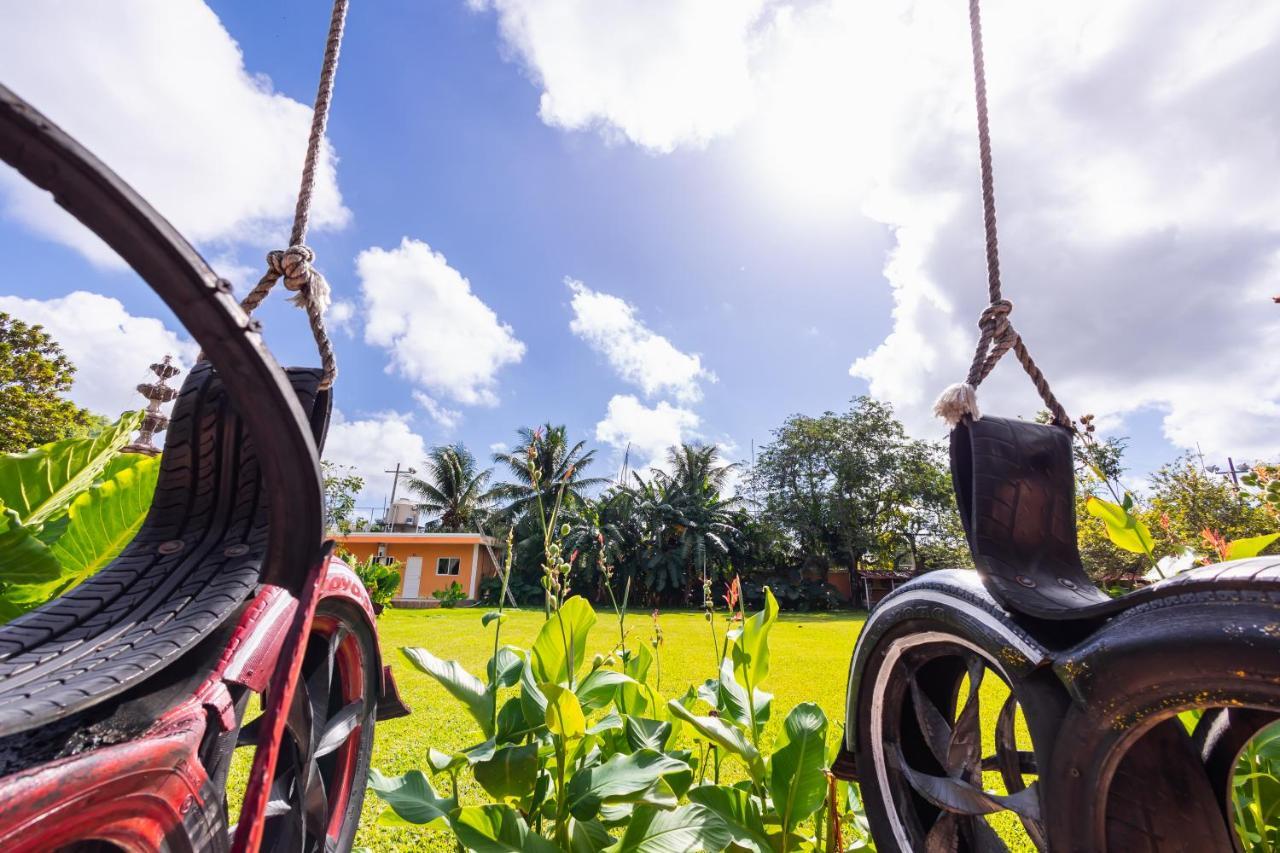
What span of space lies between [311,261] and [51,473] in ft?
4.45

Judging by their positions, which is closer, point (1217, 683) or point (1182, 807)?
point (1217, 683)

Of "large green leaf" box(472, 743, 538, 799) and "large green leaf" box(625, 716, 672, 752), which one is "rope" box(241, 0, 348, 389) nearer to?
"large green leaf" box(472, 743, 538, 799)

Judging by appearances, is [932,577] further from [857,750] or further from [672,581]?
[672,581]

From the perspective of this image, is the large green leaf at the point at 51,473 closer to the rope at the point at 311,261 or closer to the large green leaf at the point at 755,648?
the rope at the point at 311,261

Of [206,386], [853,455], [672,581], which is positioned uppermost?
[853,455]

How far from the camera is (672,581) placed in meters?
22.4

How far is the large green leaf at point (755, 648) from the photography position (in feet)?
5.36

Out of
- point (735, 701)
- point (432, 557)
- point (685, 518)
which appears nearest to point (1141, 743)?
point (735, 701)

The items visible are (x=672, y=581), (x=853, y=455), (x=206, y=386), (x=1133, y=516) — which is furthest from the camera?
(x=853, y=455)

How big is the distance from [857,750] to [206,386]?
5.00 feet

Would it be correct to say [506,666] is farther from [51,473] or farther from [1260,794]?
[1260,794]

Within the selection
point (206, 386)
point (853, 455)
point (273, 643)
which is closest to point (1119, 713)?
point (273, 643)

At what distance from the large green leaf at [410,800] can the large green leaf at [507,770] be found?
0.10 meters

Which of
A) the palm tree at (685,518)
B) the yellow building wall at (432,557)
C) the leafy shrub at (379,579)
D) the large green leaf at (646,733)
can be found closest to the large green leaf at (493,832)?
the large green leaf at (646,733)
